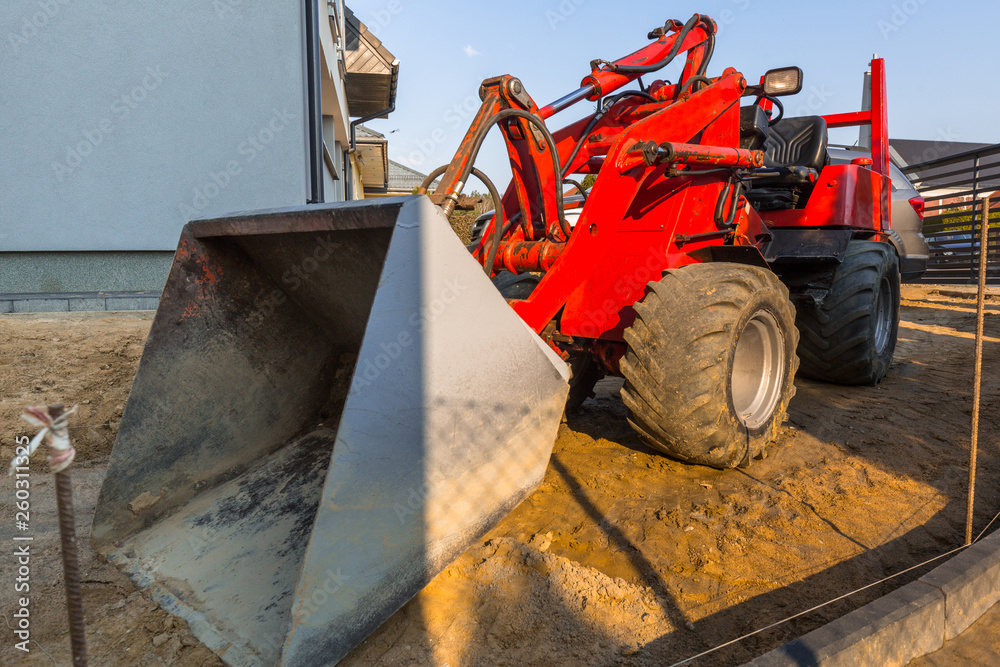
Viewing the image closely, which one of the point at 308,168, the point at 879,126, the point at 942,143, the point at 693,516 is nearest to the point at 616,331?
the point at 693,516

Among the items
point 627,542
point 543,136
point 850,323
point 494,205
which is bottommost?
point 627,542

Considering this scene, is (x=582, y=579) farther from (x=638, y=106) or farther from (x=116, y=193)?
(x=116, y=193)

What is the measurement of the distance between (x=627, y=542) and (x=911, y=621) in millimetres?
901

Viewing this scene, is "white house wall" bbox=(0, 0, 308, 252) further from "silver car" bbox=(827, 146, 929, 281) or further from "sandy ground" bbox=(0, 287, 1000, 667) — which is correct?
"silver car" bbox=(827, 146, 929, 281)

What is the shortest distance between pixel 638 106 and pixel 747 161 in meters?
0.75

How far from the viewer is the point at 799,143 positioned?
4.82 meters

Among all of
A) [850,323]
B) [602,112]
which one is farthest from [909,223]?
[602,112]

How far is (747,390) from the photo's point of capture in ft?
10.6

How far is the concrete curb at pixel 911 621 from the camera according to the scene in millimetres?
1507
